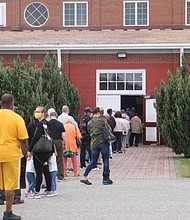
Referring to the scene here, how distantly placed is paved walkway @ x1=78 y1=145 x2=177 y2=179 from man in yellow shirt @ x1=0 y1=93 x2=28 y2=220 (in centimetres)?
662

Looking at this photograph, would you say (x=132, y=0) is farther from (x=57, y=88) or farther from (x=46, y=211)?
(x=46, y=211)

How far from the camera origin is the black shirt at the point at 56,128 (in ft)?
45.7

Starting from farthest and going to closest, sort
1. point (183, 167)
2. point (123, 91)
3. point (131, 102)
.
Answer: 1. point (131, 102)
2. point (123, 91)
3. point (183, 167)

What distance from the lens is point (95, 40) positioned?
99.2 feet

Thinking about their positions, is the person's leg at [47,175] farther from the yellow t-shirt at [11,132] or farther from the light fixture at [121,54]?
the light fixture at [121,54]

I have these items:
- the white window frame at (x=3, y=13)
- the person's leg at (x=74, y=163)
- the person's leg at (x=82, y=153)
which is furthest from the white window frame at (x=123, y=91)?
the person's leg at (x=74, y=163)

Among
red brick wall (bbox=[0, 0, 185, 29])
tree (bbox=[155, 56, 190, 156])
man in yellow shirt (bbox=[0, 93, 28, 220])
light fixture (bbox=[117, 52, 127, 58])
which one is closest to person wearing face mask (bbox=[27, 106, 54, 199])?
man in yellow shirt (bbox=[0, 93, 28, 220])

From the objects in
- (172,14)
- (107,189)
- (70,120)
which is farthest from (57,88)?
(172,14)

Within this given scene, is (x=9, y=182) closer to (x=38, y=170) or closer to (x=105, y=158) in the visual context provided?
(x=38, y=170)

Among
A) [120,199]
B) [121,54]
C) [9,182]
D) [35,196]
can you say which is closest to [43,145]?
[35,196]

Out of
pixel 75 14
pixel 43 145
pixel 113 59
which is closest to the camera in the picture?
pixel 43 145

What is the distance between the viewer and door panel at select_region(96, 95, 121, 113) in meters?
29.3

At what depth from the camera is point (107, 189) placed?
13102mm

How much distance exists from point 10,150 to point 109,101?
20041 millimetres
